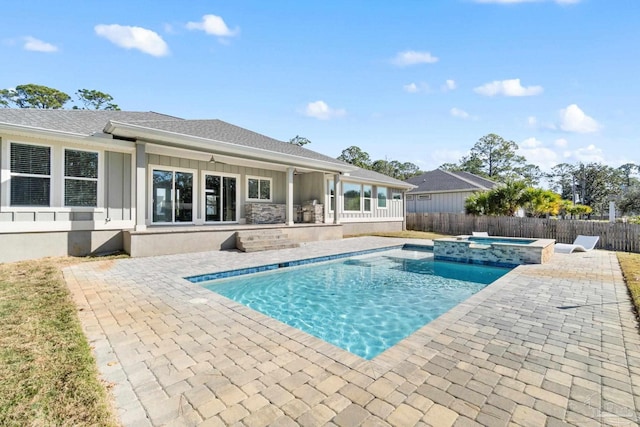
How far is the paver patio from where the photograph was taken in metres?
2.12

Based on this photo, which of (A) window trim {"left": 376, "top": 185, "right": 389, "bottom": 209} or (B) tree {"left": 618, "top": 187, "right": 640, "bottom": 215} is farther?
(B) tree {"left": 618, "top": 187, "right": 640, "bottom": 215}

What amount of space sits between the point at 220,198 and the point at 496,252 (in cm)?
1025

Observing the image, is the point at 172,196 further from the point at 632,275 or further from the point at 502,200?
the point at 502,200

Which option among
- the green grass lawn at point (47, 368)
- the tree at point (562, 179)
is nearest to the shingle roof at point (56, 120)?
the green grass lawn at point (47, 368)

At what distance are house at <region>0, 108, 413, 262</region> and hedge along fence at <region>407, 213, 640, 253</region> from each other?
9.77 meters

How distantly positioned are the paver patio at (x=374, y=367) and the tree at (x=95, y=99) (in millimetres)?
38270

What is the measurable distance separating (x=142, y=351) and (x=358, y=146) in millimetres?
44402

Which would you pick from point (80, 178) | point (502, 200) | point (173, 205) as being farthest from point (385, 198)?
point (80, 178)

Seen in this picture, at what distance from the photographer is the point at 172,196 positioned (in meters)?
11.1

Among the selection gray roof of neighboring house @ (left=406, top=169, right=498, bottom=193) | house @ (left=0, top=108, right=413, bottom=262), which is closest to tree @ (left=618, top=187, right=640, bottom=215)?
gray roof of neighboring house @ (left=406, top=169, right=498, bottom=193)

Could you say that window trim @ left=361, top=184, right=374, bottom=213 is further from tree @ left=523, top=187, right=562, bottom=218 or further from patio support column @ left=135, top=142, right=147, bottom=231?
patio support column @ left=135, top=142, right=147, bottom=231

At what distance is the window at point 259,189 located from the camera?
1337cm

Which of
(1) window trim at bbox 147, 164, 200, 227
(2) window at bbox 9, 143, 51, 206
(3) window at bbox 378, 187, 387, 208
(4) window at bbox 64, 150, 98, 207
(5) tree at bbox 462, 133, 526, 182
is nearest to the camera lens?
(2) window at bbox 9, 143, 51, 206

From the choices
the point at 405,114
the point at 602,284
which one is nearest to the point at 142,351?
the point at 602,284
